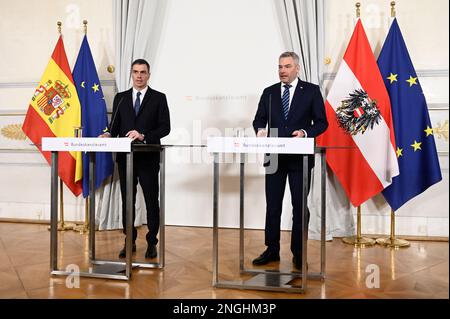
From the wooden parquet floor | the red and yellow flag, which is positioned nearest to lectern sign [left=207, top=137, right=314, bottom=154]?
the wooden parquet floor

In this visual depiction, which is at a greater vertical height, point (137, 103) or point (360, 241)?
point (137, 103)

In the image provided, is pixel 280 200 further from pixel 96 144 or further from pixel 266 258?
pixel 96 144

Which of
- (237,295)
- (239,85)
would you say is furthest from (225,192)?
(237,295)

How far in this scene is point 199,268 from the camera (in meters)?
3.23

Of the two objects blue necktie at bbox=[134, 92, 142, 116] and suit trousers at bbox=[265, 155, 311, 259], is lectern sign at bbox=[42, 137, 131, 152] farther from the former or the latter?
suit trousers at bbox=[265, 155, 311, 259]

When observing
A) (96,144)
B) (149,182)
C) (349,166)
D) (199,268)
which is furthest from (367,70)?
(96,144)

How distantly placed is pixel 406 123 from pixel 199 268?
2297mm

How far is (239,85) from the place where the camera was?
187 inches

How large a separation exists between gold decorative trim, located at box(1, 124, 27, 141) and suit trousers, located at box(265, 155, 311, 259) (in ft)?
10.6

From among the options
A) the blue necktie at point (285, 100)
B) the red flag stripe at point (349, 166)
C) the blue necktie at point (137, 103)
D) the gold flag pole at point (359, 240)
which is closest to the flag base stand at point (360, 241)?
the gold flag pole at point (359, 240)

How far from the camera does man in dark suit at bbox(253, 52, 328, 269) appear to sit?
3201 mm

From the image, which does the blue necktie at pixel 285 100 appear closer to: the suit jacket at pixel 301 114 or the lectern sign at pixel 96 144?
the suit jacket at pixel 301 114

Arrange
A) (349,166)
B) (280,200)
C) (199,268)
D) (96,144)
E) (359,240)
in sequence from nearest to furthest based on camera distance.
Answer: (96,144)
(199,268)
(280,200)
(359,240)
(349,166)

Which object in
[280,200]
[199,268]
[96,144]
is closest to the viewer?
[96,144]
